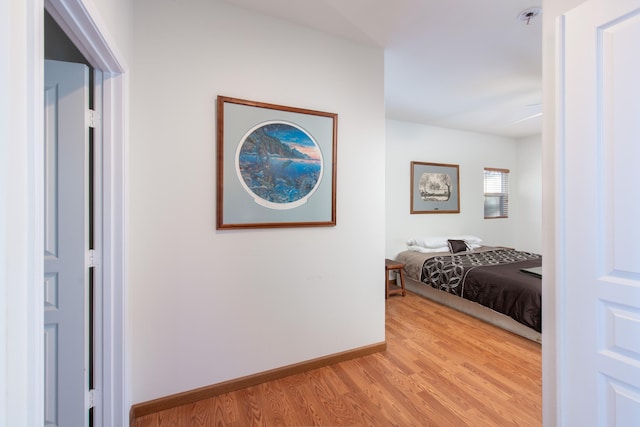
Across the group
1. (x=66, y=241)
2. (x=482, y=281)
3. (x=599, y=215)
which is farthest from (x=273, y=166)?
(x=482, y=281)

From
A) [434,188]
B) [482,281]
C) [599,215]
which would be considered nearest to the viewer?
[599,215]

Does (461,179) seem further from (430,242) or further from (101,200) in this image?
(101,200)

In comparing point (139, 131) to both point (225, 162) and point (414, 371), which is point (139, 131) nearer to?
point (225, 162)

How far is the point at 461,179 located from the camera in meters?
5.29

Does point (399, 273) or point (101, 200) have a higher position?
point (101, 200)

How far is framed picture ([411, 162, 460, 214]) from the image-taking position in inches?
192

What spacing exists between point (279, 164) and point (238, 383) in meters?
1.56

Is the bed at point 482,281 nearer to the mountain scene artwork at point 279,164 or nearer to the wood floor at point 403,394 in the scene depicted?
the wood floor at point 403,394

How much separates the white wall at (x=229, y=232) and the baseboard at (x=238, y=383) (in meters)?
0.04

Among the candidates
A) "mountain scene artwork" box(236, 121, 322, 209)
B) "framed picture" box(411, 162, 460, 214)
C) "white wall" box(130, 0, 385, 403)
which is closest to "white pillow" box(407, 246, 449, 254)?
"framed picture" box(411, 162, 460, 214)

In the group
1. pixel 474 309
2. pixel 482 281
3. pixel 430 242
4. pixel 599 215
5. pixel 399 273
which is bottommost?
pixel 474 309

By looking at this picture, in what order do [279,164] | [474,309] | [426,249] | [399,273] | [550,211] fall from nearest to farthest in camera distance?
[550,211]
[279,164]
[474,309]
[399,273]
[426,249]

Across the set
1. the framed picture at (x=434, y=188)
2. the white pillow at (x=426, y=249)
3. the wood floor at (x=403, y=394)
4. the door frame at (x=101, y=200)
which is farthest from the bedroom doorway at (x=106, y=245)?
the framed picture at (x=434, y=188)
